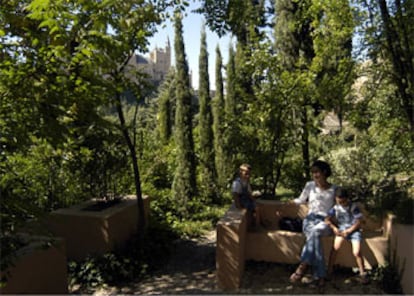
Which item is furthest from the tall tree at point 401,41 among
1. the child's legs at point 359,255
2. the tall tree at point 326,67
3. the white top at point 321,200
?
the child's legs at point 359,255

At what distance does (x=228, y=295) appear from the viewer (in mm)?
4219

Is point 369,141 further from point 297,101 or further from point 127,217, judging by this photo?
point 127,217

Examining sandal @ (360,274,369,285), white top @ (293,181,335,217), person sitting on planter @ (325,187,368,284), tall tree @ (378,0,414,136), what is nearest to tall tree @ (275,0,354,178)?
tall tree @ (378,0,414,136)

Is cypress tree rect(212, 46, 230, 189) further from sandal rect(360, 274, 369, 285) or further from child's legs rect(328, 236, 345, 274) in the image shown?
sandal rect(360, 274, 369, 285)

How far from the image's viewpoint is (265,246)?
4684 millimetres

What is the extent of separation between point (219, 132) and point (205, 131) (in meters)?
0.59

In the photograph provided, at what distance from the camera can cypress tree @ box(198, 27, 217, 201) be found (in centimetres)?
1126

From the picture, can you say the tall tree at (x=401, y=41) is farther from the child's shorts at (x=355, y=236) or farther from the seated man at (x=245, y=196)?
the seated man at (x=245, y=196)

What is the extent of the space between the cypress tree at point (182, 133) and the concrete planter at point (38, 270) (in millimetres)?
5455

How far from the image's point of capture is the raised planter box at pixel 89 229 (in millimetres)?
5348

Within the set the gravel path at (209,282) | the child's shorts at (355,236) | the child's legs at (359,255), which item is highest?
the child's shorts at (355,236)

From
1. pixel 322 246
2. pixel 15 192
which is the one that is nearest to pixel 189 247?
pixel 322 246

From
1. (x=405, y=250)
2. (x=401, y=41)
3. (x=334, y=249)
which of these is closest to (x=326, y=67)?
(x=401, y=41)

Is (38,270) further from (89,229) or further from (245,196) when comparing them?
(245,196)
